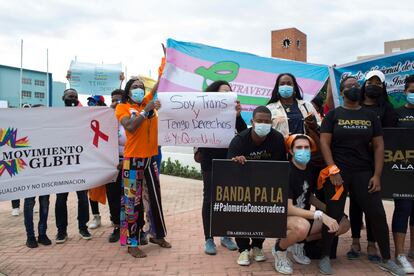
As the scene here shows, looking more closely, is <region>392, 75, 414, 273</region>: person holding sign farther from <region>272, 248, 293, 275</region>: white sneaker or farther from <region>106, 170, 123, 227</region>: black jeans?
<region>106, 170, 123, 227</region>: black jeans

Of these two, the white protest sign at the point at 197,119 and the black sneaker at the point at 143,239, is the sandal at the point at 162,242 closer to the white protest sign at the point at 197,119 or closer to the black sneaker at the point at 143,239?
the black sneaker at the point at 143,239

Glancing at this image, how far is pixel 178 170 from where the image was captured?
11625 mm

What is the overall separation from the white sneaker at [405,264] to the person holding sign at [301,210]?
624mm

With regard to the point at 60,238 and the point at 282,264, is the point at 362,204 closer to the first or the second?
the point at 282,264

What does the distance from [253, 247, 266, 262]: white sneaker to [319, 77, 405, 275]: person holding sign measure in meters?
0.63

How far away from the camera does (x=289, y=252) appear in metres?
4.73

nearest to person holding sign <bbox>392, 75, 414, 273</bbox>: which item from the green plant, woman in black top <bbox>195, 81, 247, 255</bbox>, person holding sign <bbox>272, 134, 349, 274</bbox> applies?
person holding sign <bbox>272, 134, 349, 274</bbox>

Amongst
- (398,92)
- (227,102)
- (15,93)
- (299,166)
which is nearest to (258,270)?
(299,166)

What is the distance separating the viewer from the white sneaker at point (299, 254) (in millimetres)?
4432

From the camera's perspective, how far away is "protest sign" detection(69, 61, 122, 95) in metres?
9.77

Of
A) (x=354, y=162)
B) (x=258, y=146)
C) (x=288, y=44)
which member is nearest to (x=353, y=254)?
(x=354, y=162)

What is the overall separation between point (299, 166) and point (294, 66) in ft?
8.54

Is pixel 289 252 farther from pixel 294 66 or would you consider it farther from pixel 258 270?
pixel 294 66

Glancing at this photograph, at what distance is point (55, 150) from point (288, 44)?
44.9 meters
